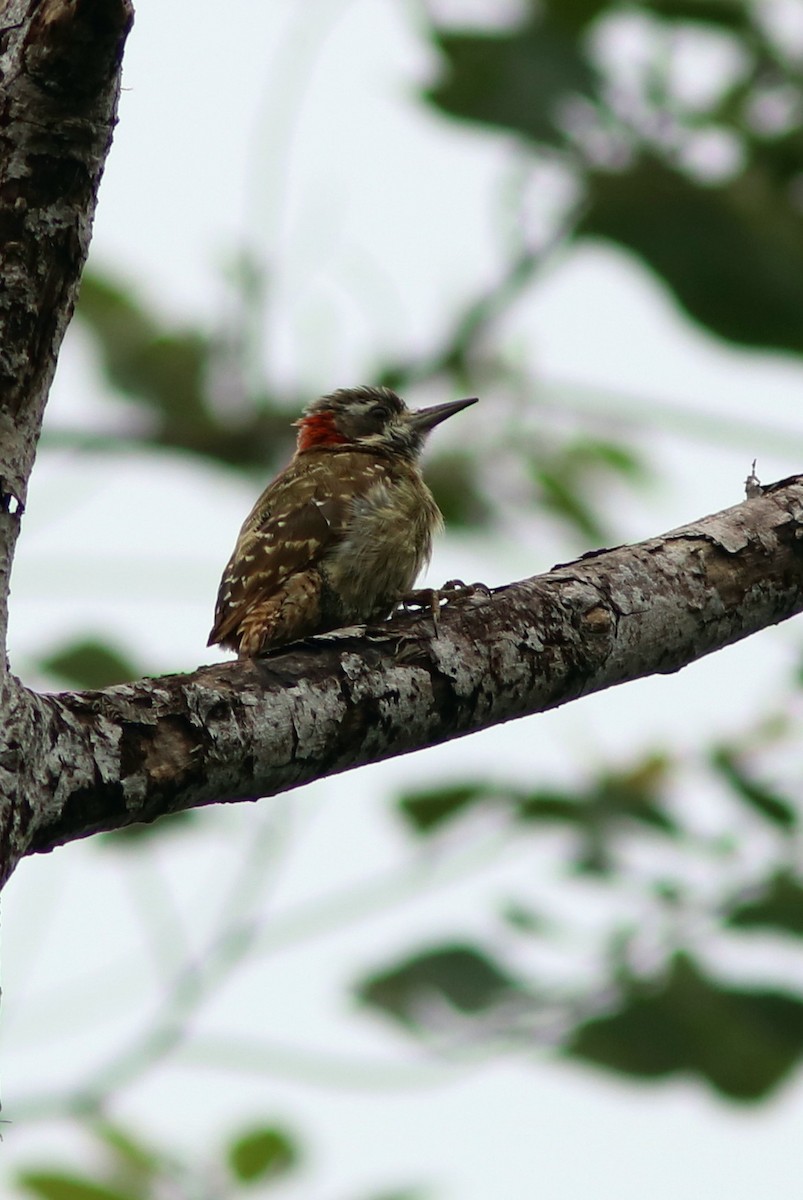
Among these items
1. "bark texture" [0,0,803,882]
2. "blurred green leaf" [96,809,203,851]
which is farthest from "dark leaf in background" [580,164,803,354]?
"blurred green leaf" [96,809,203,851]

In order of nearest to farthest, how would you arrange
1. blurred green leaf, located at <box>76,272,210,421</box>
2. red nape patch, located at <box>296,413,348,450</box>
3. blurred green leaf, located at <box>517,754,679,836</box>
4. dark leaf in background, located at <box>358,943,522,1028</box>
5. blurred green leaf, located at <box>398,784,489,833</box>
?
dark leaf in background, located at <box>358,943,522,1028</box>
blurred green leaf, located at <box>517,754,679,836</box>
blurred green leaf, located at <box>398,784,489,833</box>
blurred green leaf, located at <box>76,272,210,421</box>
red nape patch, located at <box>296,413,348,450</box>

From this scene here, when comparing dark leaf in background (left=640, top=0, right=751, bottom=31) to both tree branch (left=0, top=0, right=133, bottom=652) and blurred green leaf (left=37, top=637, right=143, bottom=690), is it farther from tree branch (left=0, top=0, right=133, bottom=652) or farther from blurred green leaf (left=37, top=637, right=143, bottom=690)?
tree branch (left=0, top=0, right=133, bottom=652)

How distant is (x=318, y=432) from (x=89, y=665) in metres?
1.74

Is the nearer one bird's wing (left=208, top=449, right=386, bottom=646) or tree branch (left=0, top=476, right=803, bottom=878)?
tree branch (left=0, top=476, right=803, bottom=878)

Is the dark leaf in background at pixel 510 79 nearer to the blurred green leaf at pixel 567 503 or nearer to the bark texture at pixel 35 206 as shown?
the blurred green leaf at pixel 567 503

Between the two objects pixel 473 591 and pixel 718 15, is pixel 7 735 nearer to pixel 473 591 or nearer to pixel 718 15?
pixel 473 591

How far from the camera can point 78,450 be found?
5.70 metres

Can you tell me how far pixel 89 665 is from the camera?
4.75m

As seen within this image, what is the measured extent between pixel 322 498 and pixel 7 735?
225 centimetres

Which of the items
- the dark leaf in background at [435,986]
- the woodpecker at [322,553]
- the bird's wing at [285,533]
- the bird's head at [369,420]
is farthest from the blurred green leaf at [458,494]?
the dark leaf in background at [435,986]

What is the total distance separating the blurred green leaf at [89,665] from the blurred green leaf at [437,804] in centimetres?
100

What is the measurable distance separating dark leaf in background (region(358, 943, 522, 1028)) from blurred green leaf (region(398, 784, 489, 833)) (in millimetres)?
467

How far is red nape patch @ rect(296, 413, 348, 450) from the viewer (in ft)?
20.2

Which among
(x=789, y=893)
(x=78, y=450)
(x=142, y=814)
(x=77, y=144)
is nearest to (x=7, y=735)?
(x=142, y=814)
